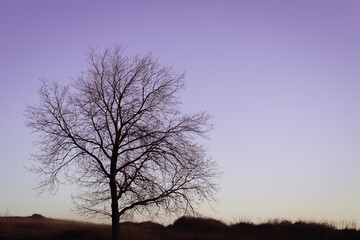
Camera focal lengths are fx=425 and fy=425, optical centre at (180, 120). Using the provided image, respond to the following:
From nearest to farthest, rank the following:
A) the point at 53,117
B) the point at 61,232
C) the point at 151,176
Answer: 1. the point at 151,176
2. the point at 53,117
3. the point at 61,232

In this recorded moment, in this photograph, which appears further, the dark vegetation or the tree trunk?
the dark vegetation

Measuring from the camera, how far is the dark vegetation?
2159cm

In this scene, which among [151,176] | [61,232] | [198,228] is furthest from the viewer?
[198,228]

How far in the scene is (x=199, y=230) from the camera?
2536 centimetres

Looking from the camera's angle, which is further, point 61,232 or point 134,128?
point 61,232

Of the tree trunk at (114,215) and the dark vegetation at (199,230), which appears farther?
the dark vegetation at (199,230)

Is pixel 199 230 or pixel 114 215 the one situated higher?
pixel 114 215

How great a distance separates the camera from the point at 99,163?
20.3 meters

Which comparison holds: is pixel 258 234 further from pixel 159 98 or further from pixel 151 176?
pixel 159 98

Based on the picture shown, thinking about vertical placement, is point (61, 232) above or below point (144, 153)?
below

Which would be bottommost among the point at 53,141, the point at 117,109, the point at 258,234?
the point at 258,234

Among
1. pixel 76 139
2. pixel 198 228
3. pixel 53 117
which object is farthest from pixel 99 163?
pixel 198 228

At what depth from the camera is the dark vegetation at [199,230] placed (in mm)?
21594

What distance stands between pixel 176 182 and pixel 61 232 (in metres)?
7.73
